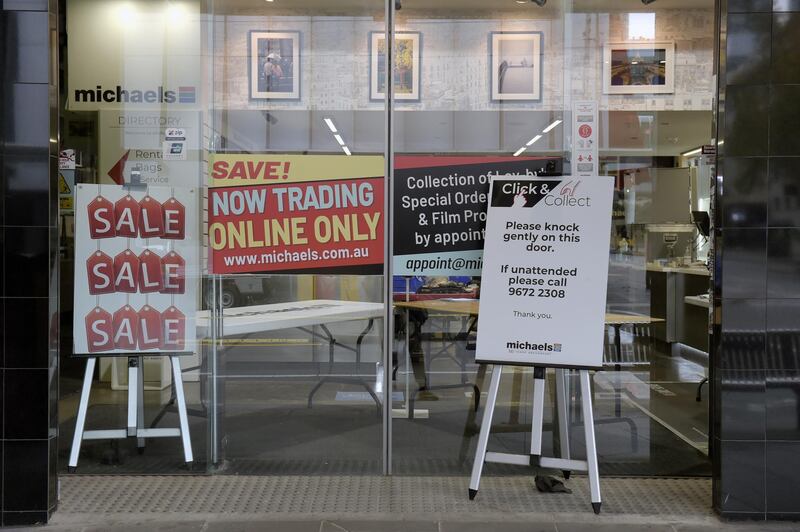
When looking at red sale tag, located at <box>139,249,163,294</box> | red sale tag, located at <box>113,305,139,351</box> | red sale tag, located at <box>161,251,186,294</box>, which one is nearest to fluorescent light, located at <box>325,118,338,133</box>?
red sale tag, located at <box>161,251,186,294</box>

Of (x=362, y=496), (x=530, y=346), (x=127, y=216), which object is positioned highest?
(x=127, y=216)

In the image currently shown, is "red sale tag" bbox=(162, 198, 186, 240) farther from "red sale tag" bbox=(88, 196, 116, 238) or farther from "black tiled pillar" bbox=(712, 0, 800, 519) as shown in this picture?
"black tiled pillar" bbox=(712, 0, 800, 519)

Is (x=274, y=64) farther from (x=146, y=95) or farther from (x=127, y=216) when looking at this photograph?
(x=127, y=216)

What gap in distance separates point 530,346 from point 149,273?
2.44m

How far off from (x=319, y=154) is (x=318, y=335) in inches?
46.5

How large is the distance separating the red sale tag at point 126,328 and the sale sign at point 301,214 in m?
0.66

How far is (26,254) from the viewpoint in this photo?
3641 mm

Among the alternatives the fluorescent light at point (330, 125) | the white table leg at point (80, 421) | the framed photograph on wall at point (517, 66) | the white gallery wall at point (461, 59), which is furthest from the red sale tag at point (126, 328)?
the framed photograph on wall at point (517, 66)

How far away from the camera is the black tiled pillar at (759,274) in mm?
3650

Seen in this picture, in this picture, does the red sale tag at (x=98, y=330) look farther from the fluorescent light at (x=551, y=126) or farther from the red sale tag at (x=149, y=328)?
the fluorescent light at (x=551, y=126)

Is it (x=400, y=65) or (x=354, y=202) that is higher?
(x=400, y=65)

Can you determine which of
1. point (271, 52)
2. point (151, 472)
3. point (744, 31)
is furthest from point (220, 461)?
point (744, 31)

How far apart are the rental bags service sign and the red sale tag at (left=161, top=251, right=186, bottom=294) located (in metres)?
1.94

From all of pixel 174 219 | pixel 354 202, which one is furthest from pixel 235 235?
pixel 354 202
